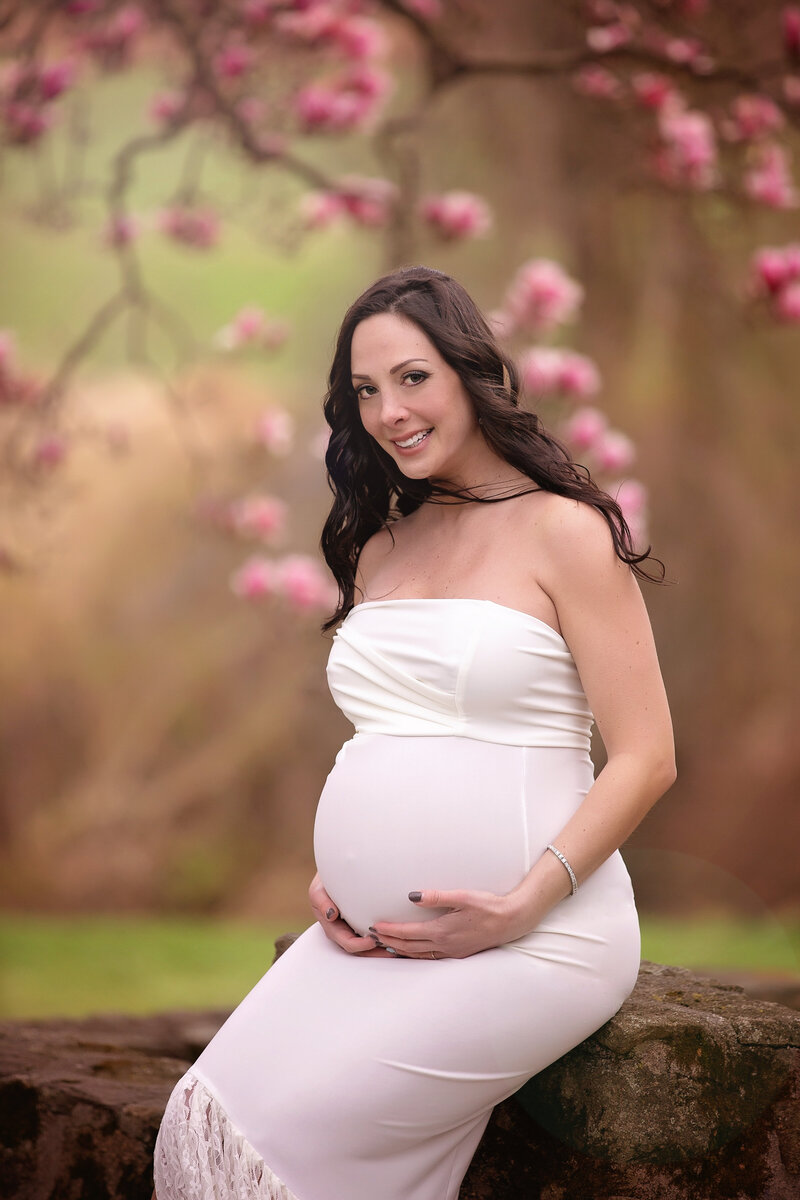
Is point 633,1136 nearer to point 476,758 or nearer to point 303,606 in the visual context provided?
point 476,758

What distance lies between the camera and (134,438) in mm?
5242

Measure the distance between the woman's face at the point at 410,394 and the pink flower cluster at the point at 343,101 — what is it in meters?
3.17

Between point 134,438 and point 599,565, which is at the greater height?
point 599,565

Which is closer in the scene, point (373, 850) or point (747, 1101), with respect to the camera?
point (373, 850)

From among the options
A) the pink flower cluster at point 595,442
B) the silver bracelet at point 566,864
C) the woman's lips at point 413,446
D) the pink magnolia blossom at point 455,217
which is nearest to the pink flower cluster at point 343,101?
the pink magnolia blossom at point 455,217

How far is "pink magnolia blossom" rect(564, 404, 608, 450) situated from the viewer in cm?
465

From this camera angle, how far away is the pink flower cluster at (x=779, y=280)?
200 inches

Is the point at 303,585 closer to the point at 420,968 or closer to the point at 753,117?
the point at 753,117

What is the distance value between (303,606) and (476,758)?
10.0 ft

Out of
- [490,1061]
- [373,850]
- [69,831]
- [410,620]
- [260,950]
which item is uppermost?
[410,620]

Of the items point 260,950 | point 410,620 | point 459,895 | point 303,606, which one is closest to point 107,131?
point 303,606

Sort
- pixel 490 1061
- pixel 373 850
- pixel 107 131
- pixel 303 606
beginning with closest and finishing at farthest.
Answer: pixel 490 1061, pixel 373 850, pixel 303 606, pixel 107 131

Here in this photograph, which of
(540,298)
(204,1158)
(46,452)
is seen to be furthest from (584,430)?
(204,1158)

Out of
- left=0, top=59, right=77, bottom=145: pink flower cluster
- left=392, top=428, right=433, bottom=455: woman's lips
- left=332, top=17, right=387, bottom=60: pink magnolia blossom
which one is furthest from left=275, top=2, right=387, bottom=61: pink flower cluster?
left=392, top=428, right=433, bottom=455: woman's lips
